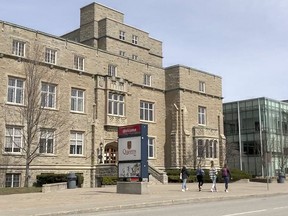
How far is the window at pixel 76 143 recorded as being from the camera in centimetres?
3569

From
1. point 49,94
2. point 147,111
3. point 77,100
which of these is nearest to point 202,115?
point 147,111

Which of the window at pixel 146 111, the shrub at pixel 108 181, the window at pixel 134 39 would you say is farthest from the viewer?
the window at pixel 134 39

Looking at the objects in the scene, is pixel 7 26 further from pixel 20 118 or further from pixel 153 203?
pixel 153 203

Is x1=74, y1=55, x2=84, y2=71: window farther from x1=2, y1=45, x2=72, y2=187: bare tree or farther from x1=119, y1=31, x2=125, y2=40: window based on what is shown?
x1=119, y1=31, x2=125, y2=40: window

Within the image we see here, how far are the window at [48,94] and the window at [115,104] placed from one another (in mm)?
5733

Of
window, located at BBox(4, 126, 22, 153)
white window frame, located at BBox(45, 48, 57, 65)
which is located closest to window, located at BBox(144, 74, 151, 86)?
white window frame, located at BBox(45, 48, 57, 65)

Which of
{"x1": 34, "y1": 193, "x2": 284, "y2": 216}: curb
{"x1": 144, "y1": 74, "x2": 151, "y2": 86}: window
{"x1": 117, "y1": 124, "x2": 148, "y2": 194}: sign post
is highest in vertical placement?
{"x1": 144, "y1": 74, "x2": 151, "y2": 86}: window

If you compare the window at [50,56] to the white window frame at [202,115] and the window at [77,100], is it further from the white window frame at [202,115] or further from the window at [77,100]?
the white window frame at [202,115]

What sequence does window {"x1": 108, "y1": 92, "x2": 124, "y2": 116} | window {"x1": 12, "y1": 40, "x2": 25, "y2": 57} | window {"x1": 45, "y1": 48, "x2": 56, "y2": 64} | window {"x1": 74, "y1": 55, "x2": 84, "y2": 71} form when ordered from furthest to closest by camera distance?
window {"x1": 108, "y1": 92, "x2": 124, "y2": 116}, window {"x1": 74, "y1": 55, "x2": 84, "y2": 71}, window {"x1": 45, "y1": 48, "x2": 56, "y2": 64}, window {"x1": 12, "y1": 40, "x2": 25, "y2": 57}

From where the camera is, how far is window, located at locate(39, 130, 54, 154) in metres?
33.0

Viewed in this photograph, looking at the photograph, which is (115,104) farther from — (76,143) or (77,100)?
(76,143)

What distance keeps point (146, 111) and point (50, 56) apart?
12594 mm

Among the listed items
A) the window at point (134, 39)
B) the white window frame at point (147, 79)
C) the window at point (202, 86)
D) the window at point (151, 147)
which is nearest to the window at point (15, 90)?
the white window frame at point (147, 79)

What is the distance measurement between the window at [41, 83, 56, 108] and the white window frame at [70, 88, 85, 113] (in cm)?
199
